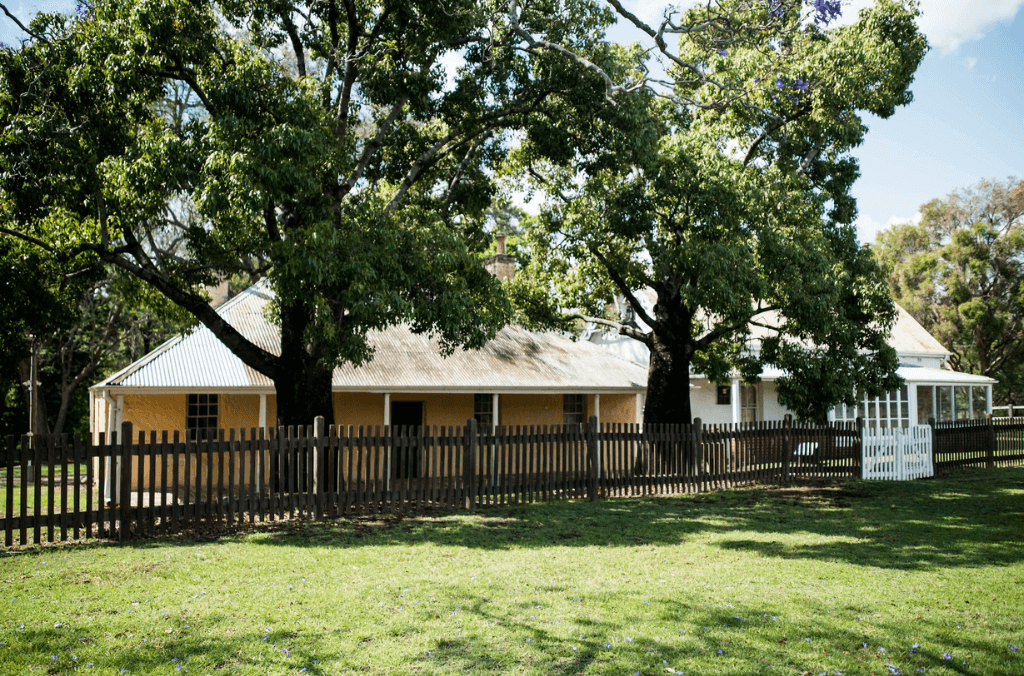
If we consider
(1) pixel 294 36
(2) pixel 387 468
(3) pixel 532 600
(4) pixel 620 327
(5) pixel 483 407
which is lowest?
(3) pixel 532 600

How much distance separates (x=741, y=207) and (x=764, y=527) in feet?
25.1

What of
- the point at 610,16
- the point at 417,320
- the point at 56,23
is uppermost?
the point at 610,16

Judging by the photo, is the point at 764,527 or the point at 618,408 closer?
the point at 764,527

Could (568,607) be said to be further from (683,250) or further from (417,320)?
(683,250)

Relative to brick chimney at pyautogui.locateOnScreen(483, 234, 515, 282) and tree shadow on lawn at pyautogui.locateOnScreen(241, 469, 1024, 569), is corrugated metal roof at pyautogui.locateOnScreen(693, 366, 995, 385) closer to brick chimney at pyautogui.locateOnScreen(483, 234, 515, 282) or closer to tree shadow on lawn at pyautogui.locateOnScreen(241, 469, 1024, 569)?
brick chimney at pyautogui.locateOnScreen(483, 234, 515, 282)

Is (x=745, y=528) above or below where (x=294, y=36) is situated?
below

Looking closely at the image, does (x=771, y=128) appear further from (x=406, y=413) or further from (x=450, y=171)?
(x=406, y=413)

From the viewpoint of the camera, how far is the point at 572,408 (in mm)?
23266

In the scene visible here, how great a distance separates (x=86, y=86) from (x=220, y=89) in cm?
189

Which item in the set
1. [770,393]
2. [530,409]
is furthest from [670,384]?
[770,393]

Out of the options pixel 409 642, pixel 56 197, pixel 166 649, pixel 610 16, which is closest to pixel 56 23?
pixel 56 197

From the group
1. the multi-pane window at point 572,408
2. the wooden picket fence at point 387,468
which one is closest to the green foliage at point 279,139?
the wooden picket fence at point 387,468

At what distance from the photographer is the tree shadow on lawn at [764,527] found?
9281 millimetres

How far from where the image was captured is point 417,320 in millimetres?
12703
